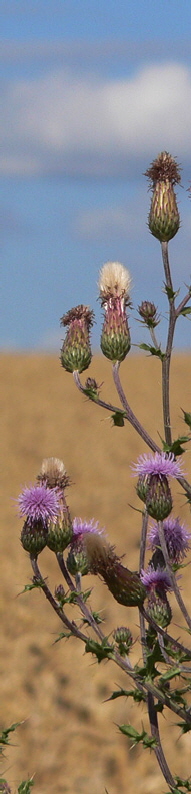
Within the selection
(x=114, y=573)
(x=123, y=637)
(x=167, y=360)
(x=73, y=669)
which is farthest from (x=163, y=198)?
(x=73, y=669)

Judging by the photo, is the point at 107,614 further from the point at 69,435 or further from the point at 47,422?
the point at 47,422

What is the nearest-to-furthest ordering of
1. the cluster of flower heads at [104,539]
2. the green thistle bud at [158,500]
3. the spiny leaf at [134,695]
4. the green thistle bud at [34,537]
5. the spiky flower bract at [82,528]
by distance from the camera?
the cluster of flower heads at [104,539] < the green thistle bud at [158,500] < the spiny leaf at [134,695] < the green thistle bud at [34,537] < the spiky flower bract at [82,528]

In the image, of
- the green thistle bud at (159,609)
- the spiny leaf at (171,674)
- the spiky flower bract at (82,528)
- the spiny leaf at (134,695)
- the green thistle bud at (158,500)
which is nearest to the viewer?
the spiny leaf at (171,674)

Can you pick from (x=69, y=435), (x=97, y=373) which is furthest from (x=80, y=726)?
(x=97, y=373)

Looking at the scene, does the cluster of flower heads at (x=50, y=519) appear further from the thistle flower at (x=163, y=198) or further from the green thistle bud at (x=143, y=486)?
the thistle flower at (x=163, y=198)

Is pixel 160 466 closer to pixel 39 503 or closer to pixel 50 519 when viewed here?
pixel 50 519

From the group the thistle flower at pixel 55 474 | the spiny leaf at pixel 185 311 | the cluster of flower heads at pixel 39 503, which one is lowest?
the cluster of flower heads at pixel 39 503

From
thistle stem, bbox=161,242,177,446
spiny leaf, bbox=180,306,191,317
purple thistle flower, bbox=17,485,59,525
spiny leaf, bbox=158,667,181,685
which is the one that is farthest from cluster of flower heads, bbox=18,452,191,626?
spiny leaf, bbox=180,306,191,317

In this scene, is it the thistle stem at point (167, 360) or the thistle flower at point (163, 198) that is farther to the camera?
the thistle flower at point (163, 198)

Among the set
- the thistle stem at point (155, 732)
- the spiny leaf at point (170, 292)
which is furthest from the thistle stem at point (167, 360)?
the thistle stem at point (155, 732)
